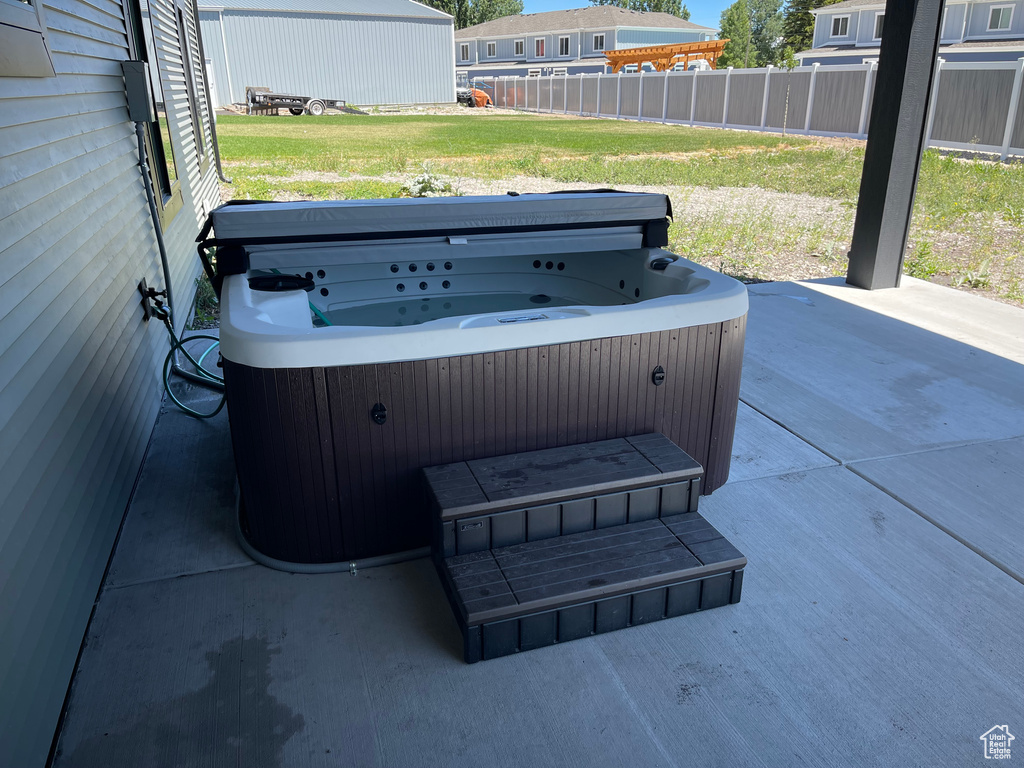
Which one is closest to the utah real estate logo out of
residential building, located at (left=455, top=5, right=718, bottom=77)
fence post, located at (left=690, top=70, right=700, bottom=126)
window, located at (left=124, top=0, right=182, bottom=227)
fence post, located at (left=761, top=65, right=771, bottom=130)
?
window, located at (left=124, top=0, right=182, bottom=227)

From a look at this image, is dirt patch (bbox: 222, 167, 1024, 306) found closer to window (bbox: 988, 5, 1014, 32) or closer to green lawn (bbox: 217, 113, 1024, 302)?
green lawn (bbox: 217, 113, 1024, 302)

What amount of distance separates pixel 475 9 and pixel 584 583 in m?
42.9

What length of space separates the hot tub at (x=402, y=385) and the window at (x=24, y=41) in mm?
642

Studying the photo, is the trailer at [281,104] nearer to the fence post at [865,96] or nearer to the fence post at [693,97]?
the fence post at [693,97]

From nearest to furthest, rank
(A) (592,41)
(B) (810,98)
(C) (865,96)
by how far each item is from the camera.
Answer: (C) (865,96) < (B) (810,98) < (A) (592,41)

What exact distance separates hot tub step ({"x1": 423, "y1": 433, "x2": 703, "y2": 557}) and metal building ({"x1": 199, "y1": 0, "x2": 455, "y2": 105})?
830 inches

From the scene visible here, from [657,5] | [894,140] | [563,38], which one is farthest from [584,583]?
[657,5]

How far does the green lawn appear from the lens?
542 centimetres

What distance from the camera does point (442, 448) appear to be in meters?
1.88

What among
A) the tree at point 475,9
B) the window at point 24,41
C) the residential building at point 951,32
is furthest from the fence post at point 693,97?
the tree at point 475,9

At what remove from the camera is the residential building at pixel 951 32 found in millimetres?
16375

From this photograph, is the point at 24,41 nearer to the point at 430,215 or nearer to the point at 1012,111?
the point at 430,215

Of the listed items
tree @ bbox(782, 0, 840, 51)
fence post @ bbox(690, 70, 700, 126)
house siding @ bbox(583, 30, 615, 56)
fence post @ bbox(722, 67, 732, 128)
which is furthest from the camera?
house siding @ bbox(583, 30, 615, 56)

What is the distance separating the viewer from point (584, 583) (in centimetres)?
161
